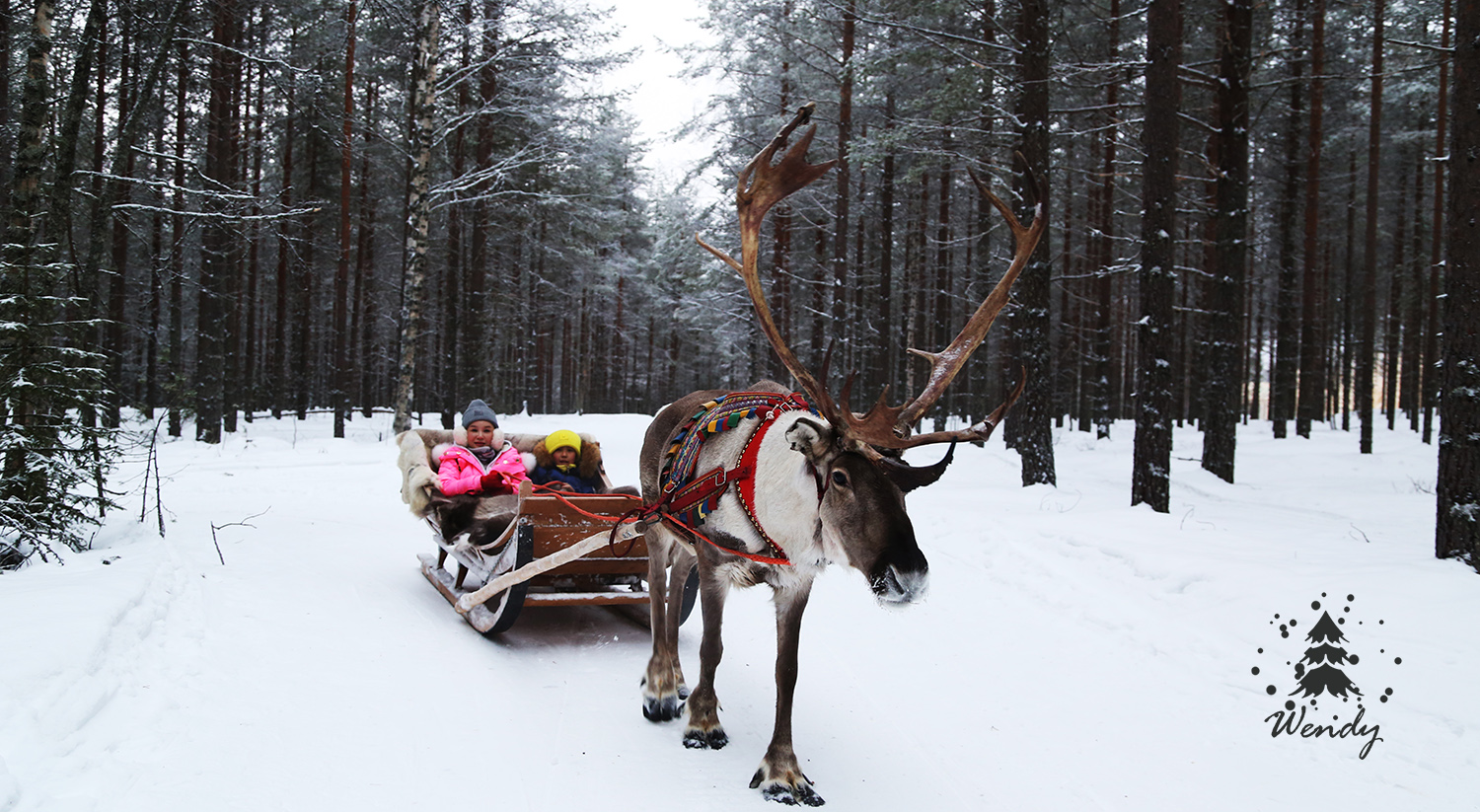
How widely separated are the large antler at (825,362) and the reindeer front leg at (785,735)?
830mm

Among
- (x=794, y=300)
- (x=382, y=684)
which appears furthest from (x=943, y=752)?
(x=794, y=300)

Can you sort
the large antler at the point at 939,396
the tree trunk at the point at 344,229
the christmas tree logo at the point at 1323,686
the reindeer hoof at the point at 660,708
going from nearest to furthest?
the large antler at the point at 939,396 → the christmas tree logo at the point at 1323,686 → the reindeer hoof at the point at 660,708 → the tree trunk at the point at 344,229

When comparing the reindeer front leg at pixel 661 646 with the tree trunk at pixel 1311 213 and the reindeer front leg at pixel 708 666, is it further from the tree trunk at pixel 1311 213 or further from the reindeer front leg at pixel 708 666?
the tree trunk at pixel 1311 213

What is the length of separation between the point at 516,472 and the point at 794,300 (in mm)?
24539

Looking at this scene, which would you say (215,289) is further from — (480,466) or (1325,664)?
(1325,664)

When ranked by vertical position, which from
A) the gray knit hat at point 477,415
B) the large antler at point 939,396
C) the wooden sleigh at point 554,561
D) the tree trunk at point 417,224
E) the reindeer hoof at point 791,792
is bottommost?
the reindeer hoof at point 791,792

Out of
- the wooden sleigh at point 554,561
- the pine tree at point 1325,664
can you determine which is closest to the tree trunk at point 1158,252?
the pine tree at point 1325,664

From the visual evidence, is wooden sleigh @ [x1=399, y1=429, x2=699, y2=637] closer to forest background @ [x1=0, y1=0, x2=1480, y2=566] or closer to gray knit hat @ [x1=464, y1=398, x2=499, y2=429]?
gray knit hat @ [x1=464, y1=398, x2=499, y2=429]

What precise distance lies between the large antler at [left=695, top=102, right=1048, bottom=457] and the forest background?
1.79 ft

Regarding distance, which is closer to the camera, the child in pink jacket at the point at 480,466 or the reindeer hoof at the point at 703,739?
the reindeer hoof at the point at 703,739

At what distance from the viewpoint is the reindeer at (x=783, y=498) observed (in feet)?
9.78

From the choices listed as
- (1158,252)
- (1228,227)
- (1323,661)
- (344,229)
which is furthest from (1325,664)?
(344,229)

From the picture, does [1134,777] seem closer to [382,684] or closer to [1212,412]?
[382,684]

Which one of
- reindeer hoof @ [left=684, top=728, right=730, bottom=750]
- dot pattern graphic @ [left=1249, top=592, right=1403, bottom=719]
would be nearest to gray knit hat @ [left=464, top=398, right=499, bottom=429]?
reindeer hoof @ [left=684, top=728, right=730, bottom=750]
